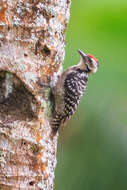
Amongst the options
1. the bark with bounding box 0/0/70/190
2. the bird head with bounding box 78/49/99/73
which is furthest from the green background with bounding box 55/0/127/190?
the bark with bounding box 0/0/70/190

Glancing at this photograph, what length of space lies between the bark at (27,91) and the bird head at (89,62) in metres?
1.08

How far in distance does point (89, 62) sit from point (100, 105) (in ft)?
1.58

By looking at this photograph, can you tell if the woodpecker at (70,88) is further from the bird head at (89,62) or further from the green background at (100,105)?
the green background at (100,105)

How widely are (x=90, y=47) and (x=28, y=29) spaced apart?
146 cm

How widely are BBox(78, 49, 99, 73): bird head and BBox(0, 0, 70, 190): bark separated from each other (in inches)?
42.4

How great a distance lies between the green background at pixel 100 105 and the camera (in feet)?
21.0

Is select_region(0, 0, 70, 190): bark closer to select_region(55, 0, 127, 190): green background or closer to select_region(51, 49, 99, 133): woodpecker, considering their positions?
select_region(51, 49, 99, 133): woodpecker

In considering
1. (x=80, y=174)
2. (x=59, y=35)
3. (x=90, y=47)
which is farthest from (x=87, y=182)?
(x=59, y=35)

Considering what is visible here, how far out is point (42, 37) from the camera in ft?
17.1

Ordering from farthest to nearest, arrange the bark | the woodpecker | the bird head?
the bird head → the woodpecker → the bark

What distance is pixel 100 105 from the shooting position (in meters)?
6.45

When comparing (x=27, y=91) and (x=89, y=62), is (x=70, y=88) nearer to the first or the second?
(x=89, y=62)

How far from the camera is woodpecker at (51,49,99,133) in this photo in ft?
17.9

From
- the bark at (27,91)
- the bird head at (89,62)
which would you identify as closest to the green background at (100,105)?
the bird head at (89,62)
